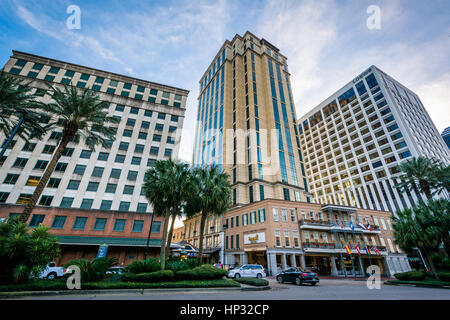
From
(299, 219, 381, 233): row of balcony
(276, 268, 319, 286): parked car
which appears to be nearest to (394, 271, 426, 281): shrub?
(299, 219, 381, 233): row of balcony

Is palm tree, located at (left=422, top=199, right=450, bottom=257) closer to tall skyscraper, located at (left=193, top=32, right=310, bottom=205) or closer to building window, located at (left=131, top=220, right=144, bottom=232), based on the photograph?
tall skyscraper, located at (left=193, top=32, right=310, bottom=205)

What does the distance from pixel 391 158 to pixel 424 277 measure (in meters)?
52.4

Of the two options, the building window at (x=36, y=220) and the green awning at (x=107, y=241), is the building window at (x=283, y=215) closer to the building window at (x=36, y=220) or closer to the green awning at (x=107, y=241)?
the green awning at (x=107, y=241)

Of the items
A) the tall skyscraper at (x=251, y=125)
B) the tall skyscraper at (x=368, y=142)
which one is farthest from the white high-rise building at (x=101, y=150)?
the tall skyscraper at (x=368, y=142)

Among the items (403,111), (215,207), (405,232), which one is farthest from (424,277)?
(403,111)

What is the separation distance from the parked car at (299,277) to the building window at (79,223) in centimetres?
2946

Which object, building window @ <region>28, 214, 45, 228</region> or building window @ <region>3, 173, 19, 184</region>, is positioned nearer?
building window @ <region>28, 214, 45, 228</region>

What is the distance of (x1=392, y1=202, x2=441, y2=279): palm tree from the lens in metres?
22.0


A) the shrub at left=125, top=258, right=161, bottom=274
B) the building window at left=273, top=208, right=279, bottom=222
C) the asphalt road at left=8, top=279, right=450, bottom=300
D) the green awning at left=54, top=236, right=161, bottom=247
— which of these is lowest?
the asphalt road at left=8, top=279, right=450, bottom=300

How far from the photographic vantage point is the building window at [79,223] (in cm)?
2983

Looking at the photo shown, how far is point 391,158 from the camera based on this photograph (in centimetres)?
6219

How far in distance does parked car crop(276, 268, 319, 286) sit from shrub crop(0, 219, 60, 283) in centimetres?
2095

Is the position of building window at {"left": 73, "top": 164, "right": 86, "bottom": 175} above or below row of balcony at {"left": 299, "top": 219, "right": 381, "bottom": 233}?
above
